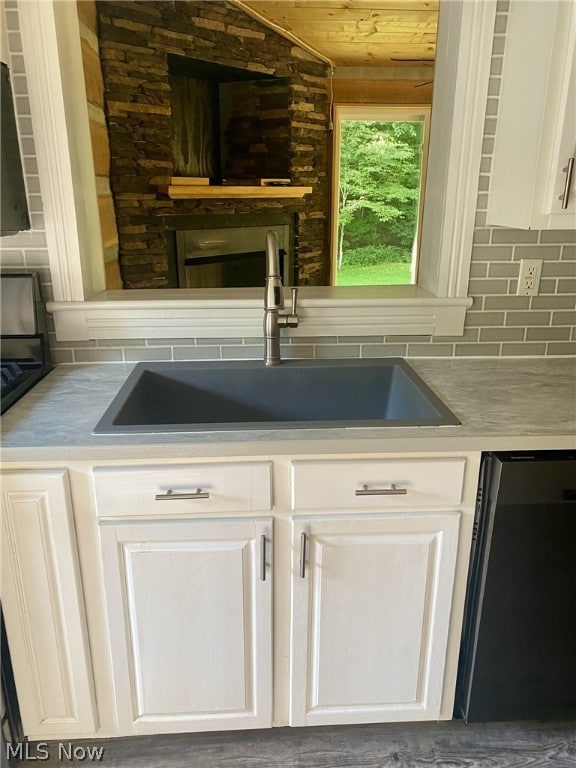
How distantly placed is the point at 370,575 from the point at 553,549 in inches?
17.1

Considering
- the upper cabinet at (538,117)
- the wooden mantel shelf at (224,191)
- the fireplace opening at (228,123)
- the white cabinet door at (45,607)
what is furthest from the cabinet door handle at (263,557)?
the fireplace opening at (228,123)

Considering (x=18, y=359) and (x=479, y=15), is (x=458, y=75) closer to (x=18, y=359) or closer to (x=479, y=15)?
(x=479, y=15)

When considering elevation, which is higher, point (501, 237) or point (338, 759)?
point (501, 237)

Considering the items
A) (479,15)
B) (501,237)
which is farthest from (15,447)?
(479,15)

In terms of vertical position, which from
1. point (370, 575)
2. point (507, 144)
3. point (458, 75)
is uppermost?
point (458, 75)

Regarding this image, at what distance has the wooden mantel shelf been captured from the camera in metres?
3.29

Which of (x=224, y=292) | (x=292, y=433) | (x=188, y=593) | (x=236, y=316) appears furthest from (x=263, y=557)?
(x=224, y=292)

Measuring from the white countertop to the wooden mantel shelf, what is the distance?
6.50 feet

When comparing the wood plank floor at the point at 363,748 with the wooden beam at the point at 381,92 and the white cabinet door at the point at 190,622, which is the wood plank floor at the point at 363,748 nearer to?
the white cabinet door at the point at 190,622

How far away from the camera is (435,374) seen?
1.73m

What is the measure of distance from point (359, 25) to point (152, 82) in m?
1.52

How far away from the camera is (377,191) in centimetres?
554

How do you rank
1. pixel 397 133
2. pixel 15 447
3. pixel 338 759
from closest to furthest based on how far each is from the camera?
1. pixel 15 447
2. pixel 338 759
3. pixel 397 133

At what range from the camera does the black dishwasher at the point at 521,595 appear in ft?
4.35
